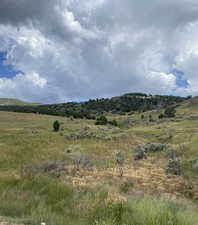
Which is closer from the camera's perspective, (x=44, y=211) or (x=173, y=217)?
(x=173, y=217)

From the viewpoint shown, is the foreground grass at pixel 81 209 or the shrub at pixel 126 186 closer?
the foreground grass at pixel 81 209

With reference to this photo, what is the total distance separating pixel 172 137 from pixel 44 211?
2514cm

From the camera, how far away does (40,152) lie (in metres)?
19.2

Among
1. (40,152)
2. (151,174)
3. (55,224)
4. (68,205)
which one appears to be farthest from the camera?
(40,152)

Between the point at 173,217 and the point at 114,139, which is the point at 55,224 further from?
the point at 114,139

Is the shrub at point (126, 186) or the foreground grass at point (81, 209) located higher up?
the foreground grass at point (81, 209)

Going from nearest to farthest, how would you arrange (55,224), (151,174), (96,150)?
(55,224) < (151,174) < (96,150)

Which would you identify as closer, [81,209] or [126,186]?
[81,209]

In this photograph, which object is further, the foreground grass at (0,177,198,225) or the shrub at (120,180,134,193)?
the shrub at (120,180,134,193)

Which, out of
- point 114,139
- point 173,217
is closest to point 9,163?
point 173,217

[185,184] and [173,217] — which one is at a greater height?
[173,217]

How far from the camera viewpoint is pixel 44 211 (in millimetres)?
5969

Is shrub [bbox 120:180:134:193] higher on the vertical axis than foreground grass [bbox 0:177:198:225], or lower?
lower

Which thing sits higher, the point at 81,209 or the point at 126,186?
the point at 81,209
